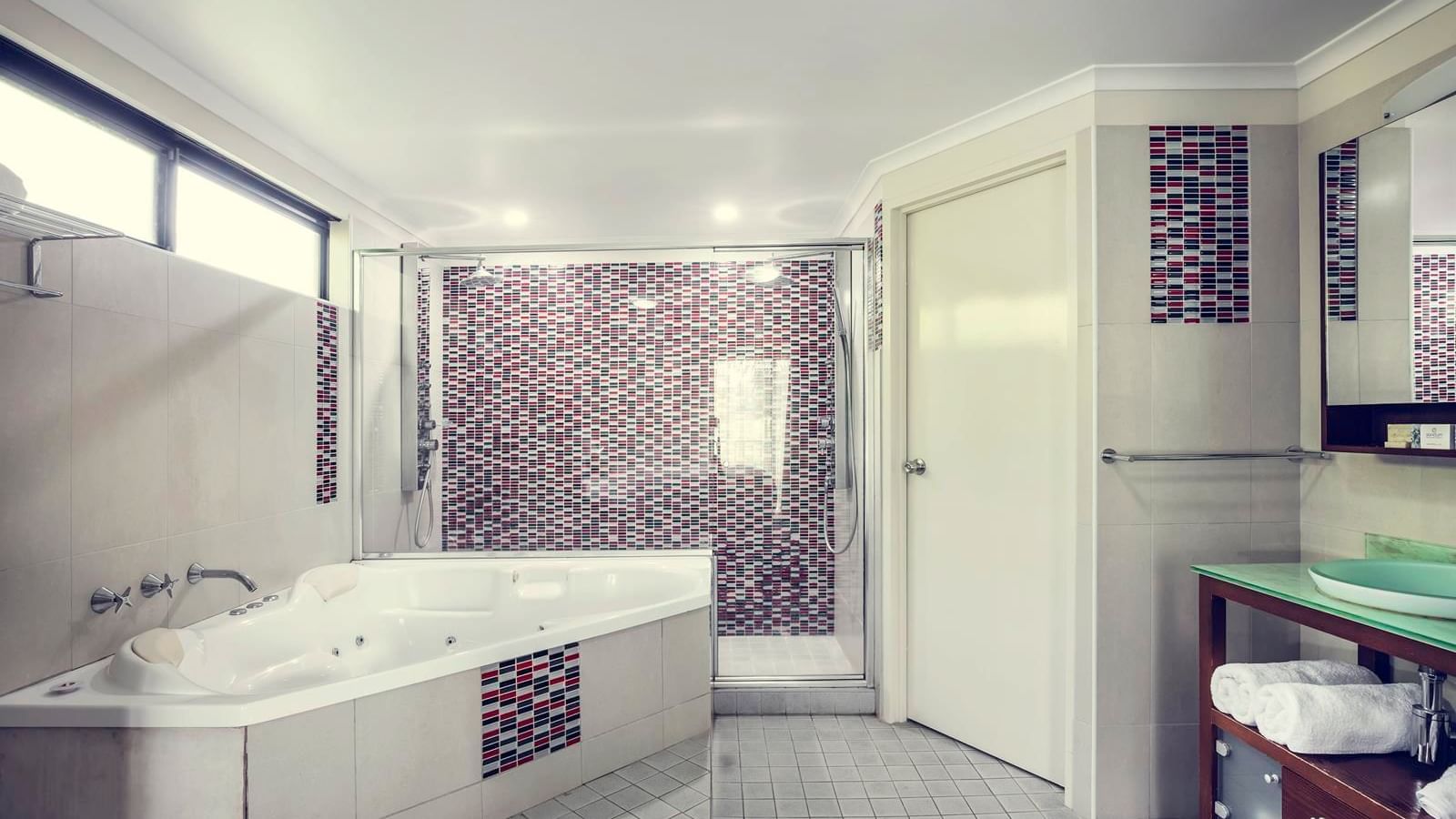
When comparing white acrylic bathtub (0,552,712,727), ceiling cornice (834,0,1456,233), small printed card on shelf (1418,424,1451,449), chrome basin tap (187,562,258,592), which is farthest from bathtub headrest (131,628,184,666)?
small printed card on shelf (1418,424,1451,449)

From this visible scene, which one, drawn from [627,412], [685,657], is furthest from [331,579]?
[685,657]

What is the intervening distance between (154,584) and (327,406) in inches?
41.8

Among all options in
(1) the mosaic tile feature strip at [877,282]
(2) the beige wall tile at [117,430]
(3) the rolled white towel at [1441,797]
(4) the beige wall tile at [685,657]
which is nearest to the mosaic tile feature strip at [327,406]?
(2) the beige wall tile at [117,430]

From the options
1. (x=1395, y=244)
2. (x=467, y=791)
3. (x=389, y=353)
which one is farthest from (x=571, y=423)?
(x=1395, y=244)

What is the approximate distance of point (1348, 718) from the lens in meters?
1.48

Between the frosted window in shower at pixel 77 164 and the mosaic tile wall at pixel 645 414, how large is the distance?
1170mm

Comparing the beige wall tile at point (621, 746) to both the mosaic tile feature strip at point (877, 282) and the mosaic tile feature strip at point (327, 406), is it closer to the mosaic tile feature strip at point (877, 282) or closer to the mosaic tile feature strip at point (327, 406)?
the mosaic tile feature strip at point (327, 406)

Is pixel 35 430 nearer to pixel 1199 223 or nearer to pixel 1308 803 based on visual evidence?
pixel 1308 803

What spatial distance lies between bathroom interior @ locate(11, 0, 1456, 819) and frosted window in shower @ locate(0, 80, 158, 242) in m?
0.01

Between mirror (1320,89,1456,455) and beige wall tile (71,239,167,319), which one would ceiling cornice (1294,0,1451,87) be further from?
beige wall tile (71,239,167,319)

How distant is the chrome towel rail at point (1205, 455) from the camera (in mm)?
2037

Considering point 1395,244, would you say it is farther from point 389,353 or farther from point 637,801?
point 389,353

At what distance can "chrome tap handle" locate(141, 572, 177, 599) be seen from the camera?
195 centimetres

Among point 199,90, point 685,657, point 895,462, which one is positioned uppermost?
point 199,90
